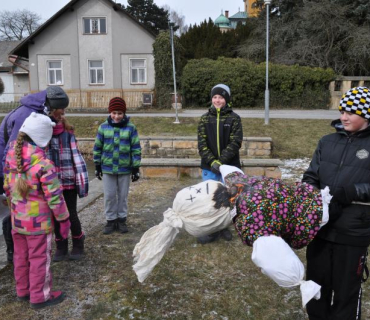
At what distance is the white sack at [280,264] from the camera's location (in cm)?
179

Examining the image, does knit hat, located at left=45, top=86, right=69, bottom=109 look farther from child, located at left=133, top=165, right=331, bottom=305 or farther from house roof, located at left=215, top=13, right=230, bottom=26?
house roof, located at left=215, top=13, right=230, bottom=26

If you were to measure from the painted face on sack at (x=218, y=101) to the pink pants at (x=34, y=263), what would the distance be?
223cm

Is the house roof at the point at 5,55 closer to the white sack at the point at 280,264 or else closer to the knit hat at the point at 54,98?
the knit hat at the point at 54,98

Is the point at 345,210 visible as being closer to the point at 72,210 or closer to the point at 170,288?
the point at 170,288

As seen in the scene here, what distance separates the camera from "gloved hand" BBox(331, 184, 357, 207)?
221cm

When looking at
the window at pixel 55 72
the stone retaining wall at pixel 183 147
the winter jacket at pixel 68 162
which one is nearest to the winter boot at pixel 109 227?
the winter jacket at pixel 68 162

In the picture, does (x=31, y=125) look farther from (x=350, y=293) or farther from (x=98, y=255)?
(x=350, y=293)

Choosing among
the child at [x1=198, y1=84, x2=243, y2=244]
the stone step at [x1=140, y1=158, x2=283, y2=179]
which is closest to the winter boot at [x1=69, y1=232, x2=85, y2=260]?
the child at [x1=198, y1=84, x2=243, y2=244]

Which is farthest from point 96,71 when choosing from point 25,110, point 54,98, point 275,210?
point 275,210

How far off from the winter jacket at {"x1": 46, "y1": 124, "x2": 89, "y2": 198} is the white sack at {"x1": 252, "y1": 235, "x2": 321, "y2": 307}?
2.13 metres

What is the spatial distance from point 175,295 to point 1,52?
41589 mm

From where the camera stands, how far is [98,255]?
3.82 meters

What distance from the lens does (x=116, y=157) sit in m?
4.27

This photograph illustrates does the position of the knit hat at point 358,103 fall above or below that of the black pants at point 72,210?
above
